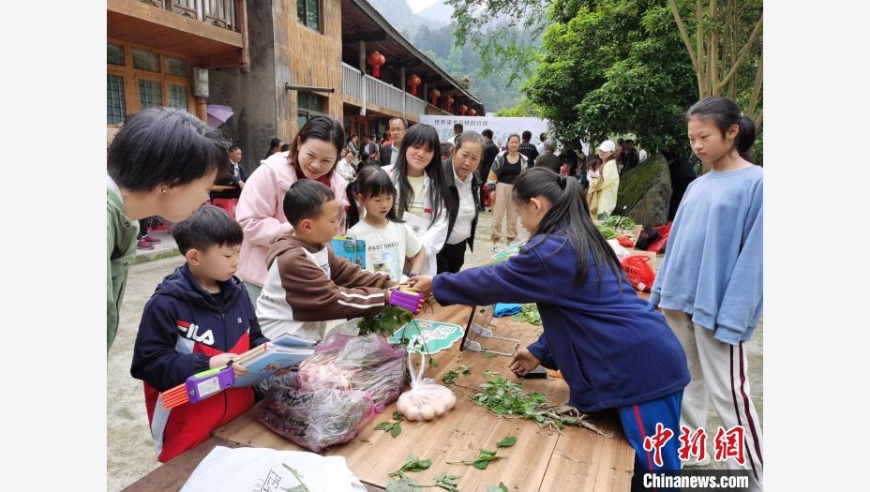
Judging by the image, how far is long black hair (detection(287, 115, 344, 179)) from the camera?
2.74m

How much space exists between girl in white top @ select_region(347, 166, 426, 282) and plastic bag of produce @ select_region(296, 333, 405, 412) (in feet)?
2.85

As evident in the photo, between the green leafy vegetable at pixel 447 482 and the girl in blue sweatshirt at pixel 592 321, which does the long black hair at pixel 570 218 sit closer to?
the girl in blue sweatshirt at pixel 592 321

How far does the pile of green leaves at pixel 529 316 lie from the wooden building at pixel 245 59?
6921mm

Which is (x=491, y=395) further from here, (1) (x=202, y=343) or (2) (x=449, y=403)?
(1) (x=202, y=343)

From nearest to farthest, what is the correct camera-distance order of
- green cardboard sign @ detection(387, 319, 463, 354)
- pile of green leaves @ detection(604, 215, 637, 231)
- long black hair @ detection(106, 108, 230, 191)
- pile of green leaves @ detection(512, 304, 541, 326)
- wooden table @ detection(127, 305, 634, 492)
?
long black hair @ detection(106, 108, 230, 191), wooden table @ detection(127, 305, 634, 492), green cardboard sign @ detection(387, 319, 463, 354), pile of green leaves @ detection(512, 304, 541, 326), pile of green leaves @ detection(604, 215, 637, 231)

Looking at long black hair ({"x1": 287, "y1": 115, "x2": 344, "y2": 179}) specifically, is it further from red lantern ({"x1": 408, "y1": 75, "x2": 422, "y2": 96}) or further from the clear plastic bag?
red lantern ({"x1": 408, "y1": 75, "x2": 422, "y2": 96})

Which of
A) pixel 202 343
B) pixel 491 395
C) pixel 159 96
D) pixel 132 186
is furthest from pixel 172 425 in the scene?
pixel 159 96

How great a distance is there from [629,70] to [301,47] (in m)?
7.26

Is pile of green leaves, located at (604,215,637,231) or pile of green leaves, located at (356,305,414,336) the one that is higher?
pile of green leaves, located at (604,215,637,231)

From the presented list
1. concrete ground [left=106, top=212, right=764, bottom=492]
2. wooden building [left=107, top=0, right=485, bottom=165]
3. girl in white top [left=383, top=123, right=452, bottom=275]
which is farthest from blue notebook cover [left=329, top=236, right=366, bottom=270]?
wooden building [left=107, top=0, right=485, bottom=165]

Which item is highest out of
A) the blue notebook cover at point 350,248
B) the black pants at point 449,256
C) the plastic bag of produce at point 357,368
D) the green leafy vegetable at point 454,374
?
the blue notebook cover at point 350,248

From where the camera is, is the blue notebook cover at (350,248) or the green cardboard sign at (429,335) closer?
the green cardboard sign at (429,335)

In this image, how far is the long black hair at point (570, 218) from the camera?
6.63 feet

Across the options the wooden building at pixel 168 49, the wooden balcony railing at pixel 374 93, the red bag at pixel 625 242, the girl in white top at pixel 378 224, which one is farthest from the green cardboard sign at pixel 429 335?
the wooden balcony railing at pixel 374 93
